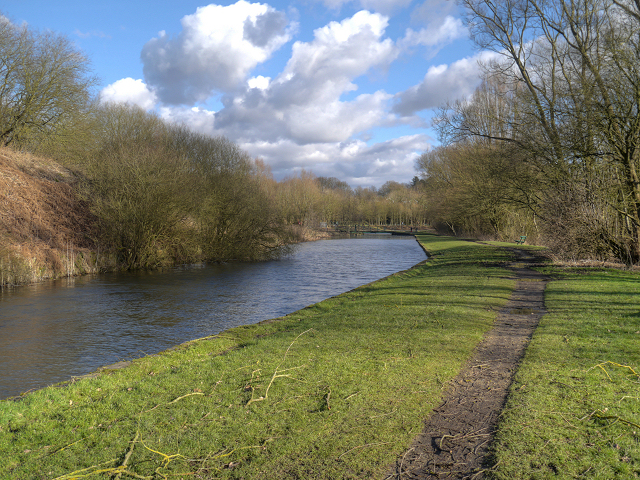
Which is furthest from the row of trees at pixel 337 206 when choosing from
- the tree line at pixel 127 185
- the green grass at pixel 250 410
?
the green grass at pixel 250 410

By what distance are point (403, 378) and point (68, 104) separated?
31084 millimetres

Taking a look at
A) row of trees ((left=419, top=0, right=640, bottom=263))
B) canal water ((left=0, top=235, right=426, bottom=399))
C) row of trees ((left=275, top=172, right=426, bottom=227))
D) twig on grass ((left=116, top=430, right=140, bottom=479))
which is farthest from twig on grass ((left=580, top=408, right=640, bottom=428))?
row of trees ((left=275, top=172, right=426, bottom=227))

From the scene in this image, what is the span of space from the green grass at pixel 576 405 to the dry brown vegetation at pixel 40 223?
69.1 feet

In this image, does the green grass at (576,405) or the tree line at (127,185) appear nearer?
the green grass at (576,405)

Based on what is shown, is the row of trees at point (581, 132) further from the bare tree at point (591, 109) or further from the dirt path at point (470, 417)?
the dirt path at point (470, 417)

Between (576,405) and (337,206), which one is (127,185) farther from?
(337,206)

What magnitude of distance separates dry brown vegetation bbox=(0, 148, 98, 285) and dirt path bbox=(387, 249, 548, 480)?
20.2m

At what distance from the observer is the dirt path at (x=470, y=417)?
3.62 meters

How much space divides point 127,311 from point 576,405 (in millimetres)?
13231

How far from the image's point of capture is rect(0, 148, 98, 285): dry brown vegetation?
19.4m

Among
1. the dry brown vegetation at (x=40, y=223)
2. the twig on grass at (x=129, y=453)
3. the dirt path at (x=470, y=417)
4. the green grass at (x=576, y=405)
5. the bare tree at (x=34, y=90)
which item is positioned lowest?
the dirt path at (x=470, y=417)

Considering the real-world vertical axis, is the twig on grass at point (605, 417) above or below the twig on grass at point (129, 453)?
below

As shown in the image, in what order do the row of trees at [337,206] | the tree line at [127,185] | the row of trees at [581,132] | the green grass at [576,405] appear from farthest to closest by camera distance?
the row of trees at [337,206], the tree line at [127,185], the row of trees at [581,132], the green grass at [576,405]

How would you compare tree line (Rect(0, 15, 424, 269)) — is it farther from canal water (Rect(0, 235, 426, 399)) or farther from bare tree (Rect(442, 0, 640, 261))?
bare tree (Rect(442, 0, 640, 261))
